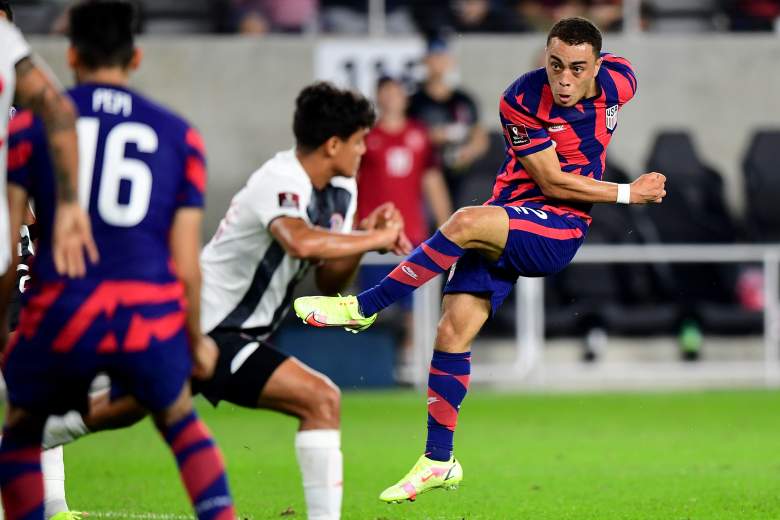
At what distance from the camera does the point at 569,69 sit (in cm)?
679

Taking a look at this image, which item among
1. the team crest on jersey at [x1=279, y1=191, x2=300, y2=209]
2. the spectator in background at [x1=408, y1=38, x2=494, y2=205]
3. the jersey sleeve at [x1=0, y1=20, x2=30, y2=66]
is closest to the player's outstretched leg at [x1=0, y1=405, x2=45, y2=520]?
the jersey sleeve at [x1=0, y1=20, x2=30, y2=66]

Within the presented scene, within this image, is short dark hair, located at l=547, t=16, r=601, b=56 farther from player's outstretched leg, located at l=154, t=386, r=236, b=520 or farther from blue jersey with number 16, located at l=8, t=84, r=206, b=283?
player's outstretched leg, located at l=154, t=386, r=236, b=520

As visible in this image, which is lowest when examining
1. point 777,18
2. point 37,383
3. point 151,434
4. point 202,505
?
point 151,434

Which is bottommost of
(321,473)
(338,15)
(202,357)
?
(321,473)

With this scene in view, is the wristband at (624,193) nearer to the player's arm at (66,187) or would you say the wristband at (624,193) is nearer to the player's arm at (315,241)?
the player's arm at (315,241)

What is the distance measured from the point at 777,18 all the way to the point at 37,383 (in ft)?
44.3

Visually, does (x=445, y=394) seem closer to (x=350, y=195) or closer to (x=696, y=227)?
(x=350, y=195)

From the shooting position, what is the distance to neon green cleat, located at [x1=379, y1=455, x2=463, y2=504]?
650cm

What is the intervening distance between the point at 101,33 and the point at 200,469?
4.67 feet

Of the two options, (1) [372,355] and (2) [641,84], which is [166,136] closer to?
(1) [372,355]

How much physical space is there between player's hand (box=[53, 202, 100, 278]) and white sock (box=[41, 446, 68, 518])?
1998 millimetres

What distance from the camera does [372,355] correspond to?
1359 centimetres

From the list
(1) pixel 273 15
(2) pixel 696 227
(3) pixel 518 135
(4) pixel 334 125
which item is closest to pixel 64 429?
(4) pixel 334 125

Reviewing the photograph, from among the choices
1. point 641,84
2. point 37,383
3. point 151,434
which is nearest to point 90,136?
point 37,383
